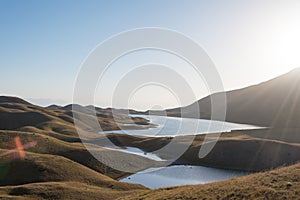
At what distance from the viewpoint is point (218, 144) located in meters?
84.9

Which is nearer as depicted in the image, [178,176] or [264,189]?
[264,189]

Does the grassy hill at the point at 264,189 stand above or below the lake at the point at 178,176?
above

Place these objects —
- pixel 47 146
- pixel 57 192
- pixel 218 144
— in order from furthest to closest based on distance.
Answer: pixel 218 144 → pixel 47 146 → pixel 57 192

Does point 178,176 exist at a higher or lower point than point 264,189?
lower

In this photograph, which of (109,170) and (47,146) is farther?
(47,146)

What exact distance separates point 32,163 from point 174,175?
31501 millimetres

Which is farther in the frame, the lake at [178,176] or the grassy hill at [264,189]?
the lake at [178,176]

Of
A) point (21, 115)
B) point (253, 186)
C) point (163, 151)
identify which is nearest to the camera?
point (253, 186)

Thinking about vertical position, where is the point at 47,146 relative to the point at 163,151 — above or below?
above

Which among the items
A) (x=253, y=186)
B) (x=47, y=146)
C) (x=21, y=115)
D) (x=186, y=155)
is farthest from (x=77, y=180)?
(x=21, y=115)

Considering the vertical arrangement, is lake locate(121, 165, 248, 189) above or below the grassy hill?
below

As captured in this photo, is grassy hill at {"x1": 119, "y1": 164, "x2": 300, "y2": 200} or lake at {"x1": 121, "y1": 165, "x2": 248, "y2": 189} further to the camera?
lake at {"x1": 121, "y1": 165, "x2": 248, "y2": 189}

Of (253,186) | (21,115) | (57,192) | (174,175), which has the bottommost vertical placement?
(174,175)

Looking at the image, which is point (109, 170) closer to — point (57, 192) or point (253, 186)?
point (57, 192)
